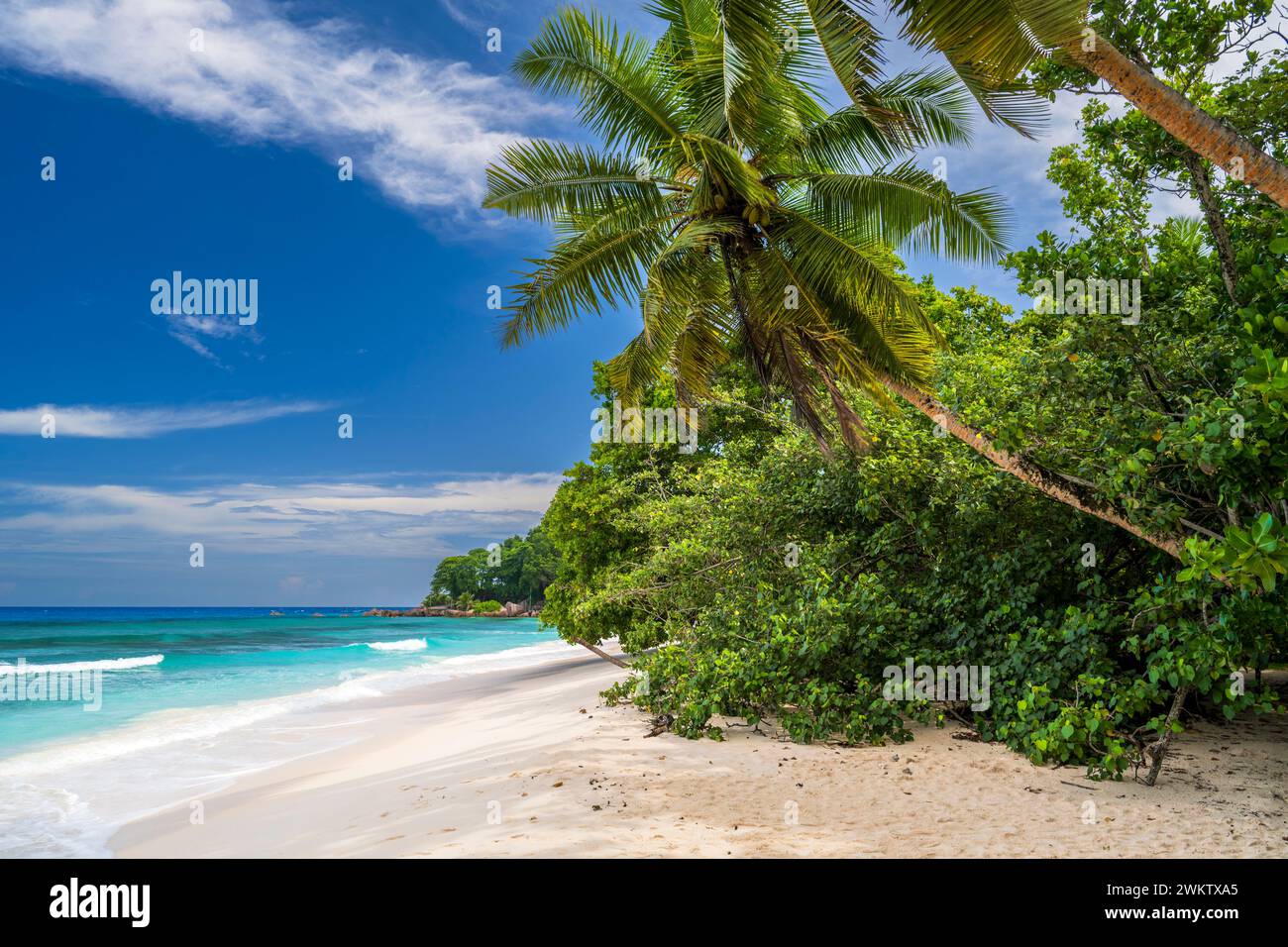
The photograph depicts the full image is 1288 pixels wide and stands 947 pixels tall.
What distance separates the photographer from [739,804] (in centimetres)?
620

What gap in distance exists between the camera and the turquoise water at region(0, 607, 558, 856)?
30.2 ft

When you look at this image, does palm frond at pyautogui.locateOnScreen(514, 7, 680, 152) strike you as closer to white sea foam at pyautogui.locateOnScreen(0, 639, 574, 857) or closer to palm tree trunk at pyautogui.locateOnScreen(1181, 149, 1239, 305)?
palm tree trunk at pyautogui.locateOnScreen(1181, 149, 1239, 305)

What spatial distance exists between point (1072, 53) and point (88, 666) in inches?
1605

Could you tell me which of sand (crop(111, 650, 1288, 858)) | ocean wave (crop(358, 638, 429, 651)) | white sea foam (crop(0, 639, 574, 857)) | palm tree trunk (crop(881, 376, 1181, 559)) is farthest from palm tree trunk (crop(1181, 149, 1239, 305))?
ocean wave (crop(358, 638, 429, 651))

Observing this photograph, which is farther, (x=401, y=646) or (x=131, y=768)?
(x=401, y=646)

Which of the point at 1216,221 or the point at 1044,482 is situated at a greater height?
the point at 1216,221

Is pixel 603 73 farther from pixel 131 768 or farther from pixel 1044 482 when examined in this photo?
pixel 131 768

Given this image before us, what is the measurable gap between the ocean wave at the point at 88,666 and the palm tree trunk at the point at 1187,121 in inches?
1480

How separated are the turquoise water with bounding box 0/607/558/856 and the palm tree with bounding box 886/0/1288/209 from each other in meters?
10.4

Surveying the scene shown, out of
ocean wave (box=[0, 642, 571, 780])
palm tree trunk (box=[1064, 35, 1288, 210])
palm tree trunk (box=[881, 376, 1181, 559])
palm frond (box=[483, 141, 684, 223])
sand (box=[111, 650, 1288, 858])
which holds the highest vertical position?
palm frond (box=[483, 141, 684, 223])

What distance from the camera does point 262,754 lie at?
487 inches

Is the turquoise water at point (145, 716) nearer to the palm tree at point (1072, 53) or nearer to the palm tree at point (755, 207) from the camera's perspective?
the palm tree at point (755, 207)

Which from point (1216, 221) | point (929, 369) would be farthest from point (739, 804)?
point (1216, 221)

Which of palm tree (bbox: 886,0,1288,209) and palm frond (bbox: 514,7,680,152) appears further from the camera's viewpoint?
palm frond (bbox: 514,7,680,152)
